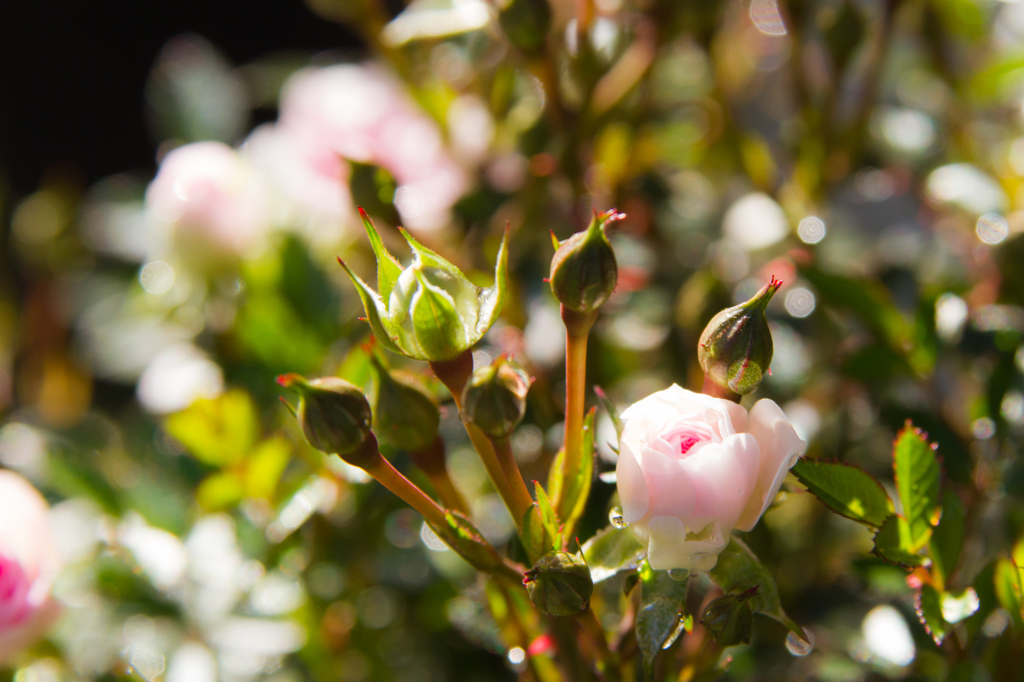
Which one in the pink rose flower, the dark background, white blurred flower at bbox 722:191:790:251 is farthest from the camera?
the dark background

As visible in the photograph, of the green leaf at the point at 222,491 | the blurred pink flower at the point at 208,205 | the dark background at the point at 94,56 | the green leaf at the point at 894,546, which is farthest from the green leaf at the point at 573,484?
the dark background at the point at 94,56

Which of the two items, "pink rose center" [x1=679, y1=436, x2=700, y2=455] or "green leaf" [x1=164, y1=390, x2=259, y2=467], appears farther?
"green leaf" [x1=164, y1=390, x2=259, y2=467]

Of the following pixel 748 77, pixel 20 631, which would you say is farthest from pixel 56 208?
pixel 748 77

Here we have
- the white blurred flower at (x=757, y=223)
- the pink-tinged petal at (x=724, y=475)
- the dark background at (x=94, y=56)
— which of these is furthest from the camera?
the dark background at (x=94, y=56)

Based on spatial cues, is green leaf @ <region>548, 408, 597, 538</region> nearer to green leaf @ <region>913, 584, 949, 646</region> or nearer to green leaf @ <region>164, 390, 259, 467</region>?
green leaf @ <region>913, 584, 949, 646</region>

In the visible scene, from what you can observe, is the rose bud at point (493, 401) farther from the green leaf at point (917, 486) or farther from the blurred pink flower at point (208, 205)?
Result: the blurred pink flower at point (208, 205)

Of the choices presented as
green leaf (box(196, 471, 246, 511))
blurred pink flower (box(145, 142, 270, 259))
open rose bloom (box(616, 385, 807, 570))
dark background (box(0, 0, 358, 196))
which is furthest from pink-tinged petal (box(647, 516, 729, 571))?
dark background (box(0, 0, 358, 196))
